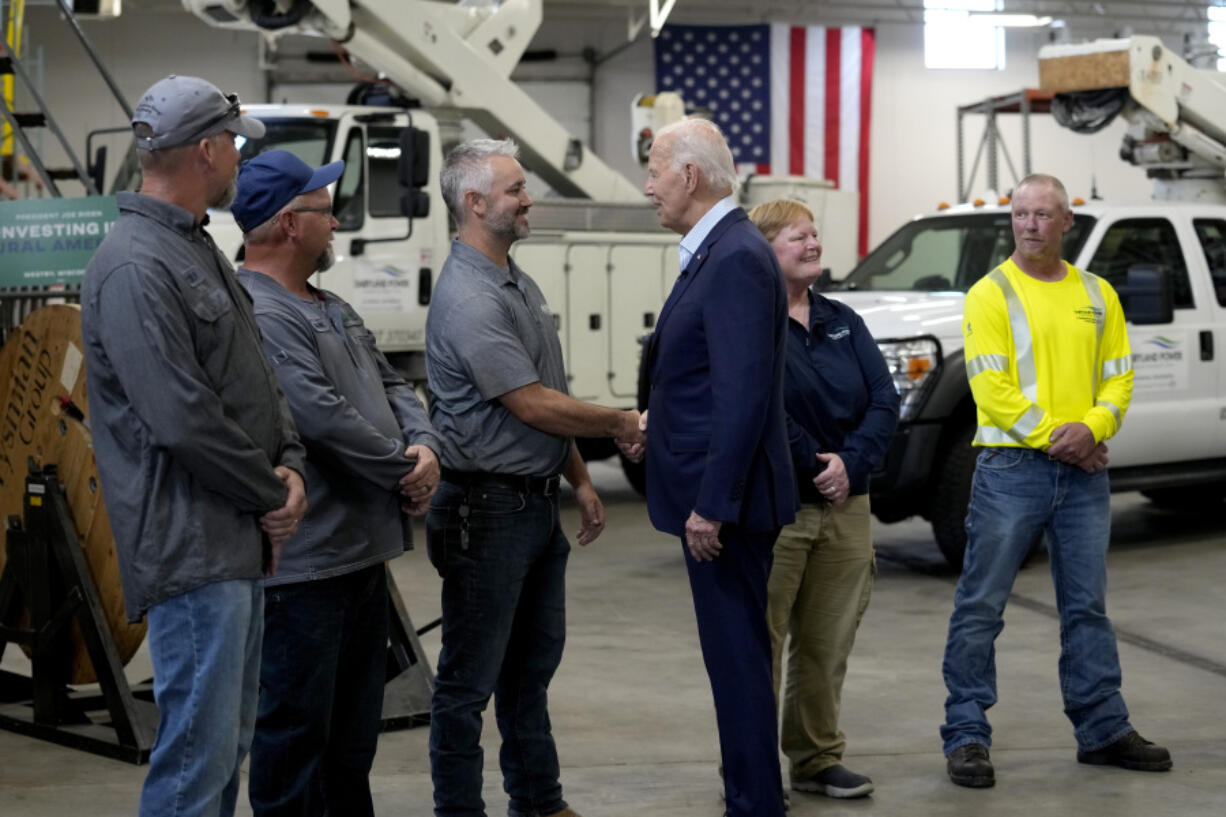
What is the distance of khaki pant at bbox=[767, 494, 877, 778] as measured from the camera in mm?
4633

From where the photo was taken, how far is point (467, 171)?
4098 mm

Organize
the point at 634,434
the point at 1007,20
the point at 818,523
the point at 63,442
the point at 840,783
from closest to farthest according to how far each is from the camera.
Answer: the point at 634,434, the point at 818,523, the point at 840,783, the point at 63,442, the point at 1007,20

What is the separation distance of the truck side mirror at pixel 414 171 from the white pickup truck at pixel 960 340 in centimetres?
257

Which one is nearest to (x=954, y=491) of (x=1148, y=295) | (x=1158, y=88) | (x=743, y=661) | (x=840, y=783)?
(x=1148, y=295)

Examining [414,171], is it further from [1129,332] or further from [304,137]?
[1129,332]

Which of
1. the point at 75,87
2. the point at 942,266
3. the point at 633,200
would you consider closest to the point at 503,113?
the point at 633,200

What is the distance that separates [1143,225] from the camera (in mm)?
9203

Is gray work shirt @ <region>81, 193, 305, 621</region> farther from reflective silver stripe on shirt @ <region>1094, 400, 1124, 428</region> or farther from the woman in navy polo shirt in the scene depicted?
reflective silver stripe on shirt @ <region>1094, 400, 1124, 428</region>

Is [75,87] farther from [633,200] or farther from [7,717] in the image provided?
[7,717]

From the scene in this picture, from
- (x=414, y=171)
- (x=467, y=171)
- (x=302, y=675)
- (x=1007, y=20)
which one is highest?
(x=1007, y=20)

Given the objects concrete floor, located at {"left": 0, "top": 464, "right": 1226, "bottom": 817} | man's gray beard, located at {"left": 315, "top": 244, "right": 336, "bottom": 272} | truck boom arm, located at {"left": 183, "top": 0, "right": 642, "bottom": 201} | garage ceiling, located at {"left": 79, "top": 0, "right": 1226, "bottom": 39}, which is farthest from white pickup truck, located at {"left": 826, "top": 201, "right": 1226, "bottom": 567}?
garage ceiling, located at {"left": 79, "top": 0, "right": 1226, "bottom": 39}

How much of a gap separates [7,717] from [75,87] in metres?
21.0

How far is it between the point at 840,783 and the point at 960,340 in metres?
4.01

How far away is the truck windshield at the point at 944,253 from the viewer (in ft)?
29.7
